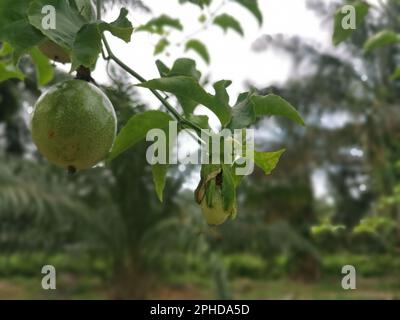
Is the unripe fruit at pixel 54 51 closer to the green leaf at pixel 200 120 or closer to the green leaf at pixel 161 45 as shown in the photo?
A: the green leaf at pixel 200 120

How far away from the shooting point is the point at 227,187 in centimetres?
39

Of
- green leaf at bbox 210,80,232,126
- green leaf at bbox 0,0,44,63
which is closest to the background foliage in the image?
green leaf at bbox 0,0,44,63

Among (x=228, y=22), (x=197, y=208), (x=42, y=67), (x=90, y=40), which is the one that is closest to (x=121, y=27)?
(x=90, y=40)

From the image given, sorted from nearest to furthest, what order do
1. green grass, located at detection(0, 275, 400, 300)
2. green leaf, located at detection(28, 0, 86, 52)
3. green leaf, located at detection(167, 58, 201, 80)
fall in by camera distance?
green leaf, located at detection(28, 0, 86, 52) < green leaf, located at detection(167, 58, 201, 80) < green grass, located at detection(0, 275, 400, 300)

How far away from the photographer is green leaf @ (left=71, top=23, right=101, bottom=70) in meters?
0.33

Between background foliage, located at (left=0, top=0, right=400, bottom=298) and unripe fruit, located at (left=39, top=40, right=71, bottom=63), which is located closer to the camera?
unripe fruit, located at (left=39, top=40, right=71, bottom=63)

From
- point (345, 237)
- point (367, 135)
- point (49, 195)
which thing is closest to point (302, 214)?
point (345, 237)

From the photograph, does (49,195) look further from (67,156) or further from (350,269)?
(67,156)

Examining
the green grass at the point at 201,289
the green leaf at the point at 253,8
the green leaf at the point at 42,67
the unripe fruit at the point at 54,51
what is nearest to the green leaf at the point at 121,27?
the unripe fruit at the point at 54,51

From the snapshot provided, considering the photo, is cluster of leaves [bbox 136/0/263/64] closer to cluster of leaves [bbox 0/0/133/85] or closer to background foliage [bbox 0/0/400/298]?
background foliage [bbox 0/0/400/298]

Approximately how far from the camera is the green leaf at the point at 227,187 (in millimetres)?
384

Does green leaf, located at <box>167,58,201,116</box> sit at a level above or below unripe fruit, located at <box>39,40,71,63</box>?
below

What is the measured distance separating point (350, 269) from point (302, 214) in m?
5.59

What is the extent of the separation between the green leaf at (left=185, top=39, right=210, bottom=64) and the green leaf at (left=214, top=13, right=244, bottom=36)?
0.09 metres
